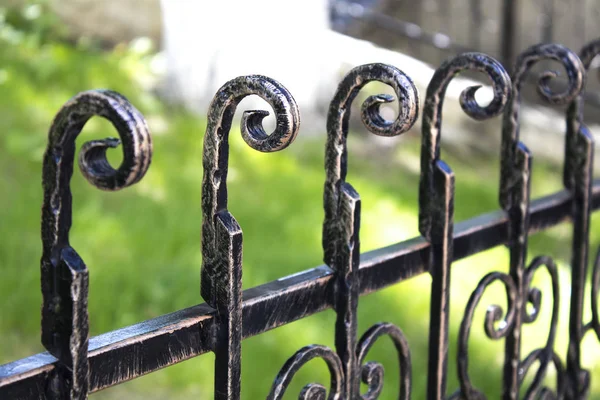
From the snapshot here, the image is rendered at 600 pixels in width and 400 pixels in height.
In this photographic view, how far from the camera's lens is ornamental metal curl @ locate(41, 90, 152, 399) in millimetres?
713

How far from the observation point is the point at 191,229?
317 cm

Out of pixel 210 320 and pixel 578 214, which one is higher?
pixel 578 214

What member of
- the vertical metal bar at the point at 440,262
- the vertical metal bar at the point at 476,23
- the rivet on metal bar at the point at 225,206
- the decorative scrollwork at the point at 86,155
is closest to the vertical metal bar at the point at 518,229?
the vertical metal bar at the point at 440,262

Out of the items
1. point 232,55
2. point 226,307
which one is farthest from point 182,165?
point 226,307

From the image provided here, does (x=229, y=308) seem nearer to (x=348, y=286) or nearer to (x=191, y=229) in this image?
(x=348, y=286)

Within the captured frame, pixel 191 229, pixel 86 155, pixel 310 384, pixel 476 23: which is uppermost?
pixel 476 23

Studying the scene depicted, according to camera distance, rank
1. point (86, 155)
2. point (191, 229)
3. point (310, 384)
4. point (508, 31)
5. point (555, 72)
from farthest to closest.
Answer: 1. point (508, 31)
2. point (191, 229)
3. point (555, 72)
4. point (310, 384)
5. point (86, 155)

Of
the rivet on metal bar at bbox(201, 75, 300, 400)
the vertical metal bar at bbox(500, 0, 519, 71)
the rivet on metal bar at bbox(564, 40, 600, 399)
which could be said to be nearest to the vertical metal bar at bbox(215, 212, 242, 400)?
the rivet on metal bar at bbox(201, 75, 300, 400)

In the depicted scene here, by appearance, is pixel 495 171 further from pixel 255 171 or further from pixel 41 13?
pixel 41 13

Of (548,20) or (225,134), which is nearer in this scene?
(225,134)

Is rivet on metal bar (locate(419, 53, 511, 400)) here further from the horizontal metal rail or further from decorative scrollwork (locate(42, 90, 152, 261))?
decorative scrollwork (locate(42, 90, 152, 261))

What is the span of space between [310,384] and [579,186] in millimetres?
662

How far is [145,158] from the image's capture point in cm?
69

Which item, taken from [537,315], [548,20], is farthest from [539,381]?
[548,20]
